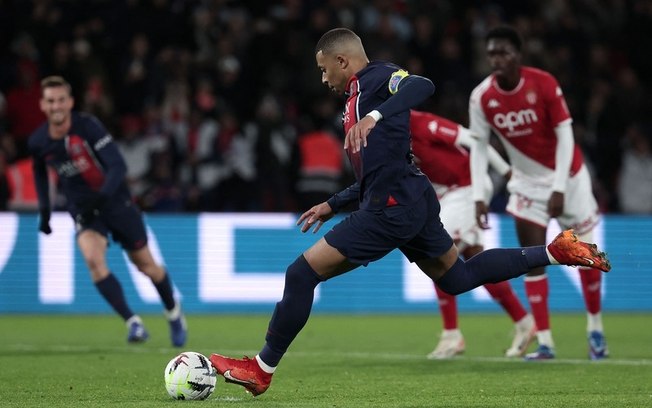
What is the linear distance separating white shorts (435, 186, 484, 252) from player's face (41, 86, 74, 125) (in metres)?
3.39


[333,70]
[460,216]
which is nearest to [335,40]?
[333,70]

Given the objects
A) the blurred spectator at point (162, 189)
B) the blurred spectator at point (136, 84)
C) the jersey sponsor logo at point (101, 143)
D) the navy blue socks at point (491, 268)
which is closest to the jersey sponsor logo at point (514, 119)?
the navy blue socks at point (491, 268)

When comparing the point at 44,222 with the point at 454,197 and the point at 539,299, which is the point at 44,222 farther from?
the point at 539,299

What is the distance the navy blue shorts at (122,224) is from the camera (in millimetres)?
10867

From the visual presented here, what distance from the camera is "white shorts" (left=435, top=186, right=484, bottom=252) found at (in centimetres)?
1011

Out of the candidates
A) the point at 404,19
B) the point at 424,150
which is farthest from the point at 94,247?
the point at 404,19

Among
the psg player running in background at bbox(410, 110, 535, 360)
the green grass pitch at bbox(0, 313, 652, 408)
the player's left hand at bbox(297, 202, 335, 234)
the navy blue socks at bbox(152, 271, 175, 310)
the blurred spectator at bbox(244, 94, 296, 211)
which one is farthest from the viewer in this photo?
the blurred spectator at bbox(244, 94, 296, 211)

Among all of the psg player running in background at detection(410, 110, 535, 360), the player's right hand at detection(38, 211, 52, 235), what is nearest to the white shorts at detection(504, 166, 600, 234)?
the psg player running in background at detection(410, 110, 535, 360)

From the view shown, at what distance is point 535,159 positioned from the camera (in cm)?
955

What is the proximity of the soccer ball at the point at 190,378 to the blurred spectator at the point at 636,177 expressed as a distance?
37.5 ft

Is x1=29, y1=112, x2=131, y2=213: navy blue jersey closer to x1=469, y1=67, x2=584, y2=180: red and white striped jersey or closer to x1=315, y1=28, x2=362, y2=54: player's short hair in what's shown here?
x1=469, y1=67, x2=584, y2=180: red and white striped jersey

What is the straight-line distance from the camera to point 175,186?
16.1 m

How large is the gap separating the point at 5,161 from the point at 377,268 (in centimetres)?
503

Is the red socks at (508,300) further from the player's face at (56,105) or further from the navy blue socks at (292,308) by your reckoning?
the player's face at (56,105)
